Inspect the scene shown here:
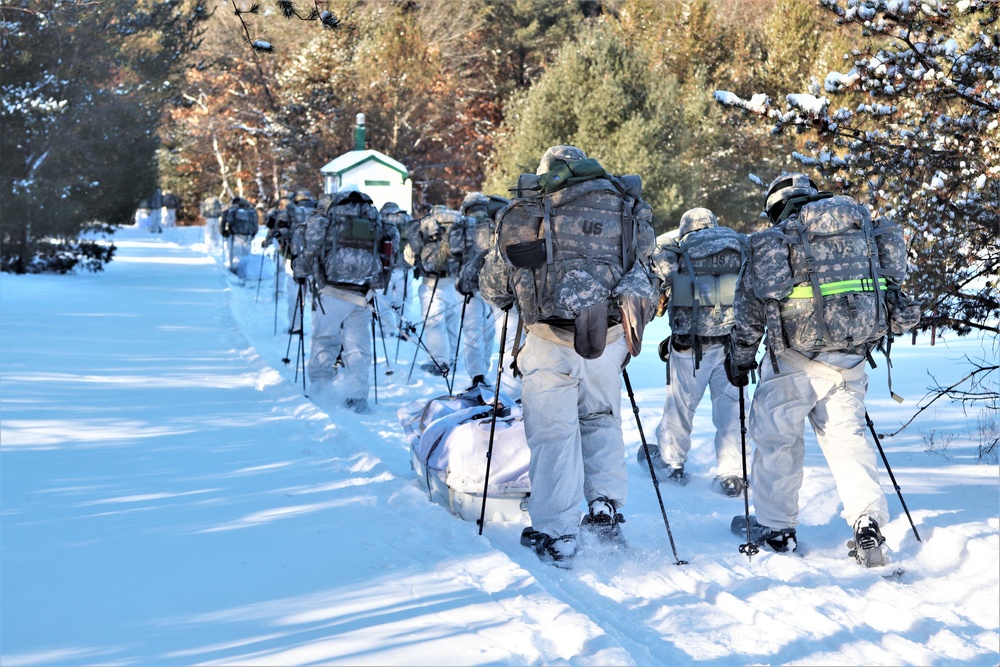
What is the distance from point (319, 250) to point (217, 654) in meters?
6.71

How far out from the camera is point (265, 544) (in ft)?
17.9

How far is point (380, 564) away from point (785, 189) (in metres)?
2.96

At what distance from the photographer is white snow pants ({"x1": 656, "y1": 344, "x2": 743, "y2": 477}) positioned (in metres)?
7.52

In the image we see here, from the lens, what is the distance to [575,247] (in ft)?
18.4

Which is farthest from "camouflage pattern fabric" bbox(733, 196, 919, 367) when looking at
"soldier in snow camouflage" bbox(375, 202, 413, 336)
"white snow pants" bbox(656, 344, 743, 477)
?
"soldier in snow camouflage" bbox(375, 202, 413, 336)

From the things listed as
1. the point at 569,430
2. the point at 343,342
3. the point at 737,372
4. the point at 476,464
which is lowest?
the point at 476,464

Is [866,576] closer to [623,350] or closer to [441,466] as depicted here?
[623,350]

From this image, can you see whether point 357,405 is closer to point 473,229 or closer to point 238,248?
point 473,229

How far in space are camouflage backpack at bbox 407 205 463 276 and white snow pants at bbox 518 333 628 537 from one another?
267 inches

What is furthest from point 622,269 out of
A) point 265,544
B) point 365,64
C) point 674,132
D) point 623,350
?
point 365,64

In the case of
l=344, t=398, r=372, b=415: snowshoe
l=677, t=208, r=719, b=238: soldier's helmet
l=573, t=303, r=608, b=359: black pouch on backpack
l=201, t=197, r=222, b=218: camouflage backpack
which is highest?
l=677, t=208, r=719, b=238: soldier's helmet

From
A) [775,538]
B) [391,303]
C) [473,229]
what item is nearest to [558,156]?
[775,538]

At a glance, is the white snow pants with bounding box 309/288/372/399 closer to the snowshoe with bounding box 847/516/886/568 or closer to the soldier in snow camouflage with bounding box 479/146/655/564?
the soldier in snow camouflage with bounding box 479/146/655/564

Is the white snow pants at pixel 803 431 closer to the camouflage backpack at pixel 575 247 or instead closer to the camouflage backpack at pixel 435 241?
the camouflage backpack at pixel 575 247
